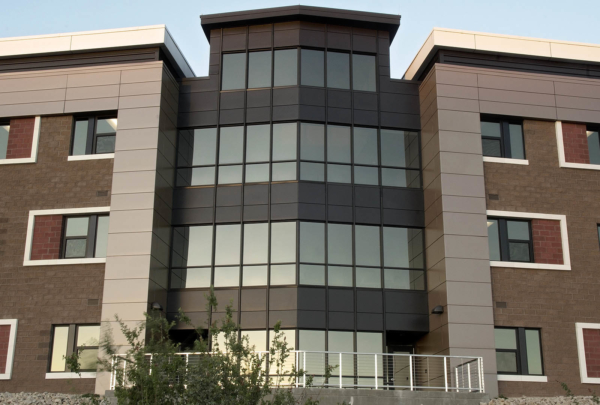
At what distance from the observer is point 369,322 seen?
73.0 ft

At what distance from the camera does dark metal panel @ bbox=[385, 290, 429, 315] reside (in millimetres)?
22594

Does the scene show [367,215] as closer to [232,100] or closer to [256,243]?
[256,243]

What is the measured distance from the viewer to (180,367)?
10.7m

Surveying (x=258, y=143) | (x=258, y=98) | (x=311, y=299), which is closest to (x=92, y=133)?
(x=258, y=143)

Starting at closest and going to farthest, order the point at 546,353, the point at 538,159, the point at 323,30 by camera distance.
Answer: the point at 546,353, the point at 538,159, the point at 323,30

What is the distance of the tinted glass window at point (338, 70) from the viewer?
25.0 meters

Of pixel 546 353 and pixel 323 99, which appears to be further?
pixel 323 99

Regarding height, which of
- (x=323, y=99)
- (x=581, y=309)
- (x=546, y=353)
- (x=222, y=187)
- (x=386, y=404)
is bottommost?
(x=386, y=404)

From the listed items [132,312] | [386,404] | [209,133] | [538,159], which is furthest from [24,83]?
[538,159]

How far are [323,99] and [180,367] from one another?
15.3 metres

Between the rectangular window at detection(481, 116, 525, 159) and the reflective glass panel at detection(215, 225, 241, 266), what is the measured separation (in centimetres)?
884

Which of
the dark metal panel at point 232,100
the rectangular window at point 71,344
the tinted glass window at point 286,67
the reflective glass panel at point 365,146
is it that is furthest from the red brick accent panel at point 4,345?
the reflective glass panel at point 365,146

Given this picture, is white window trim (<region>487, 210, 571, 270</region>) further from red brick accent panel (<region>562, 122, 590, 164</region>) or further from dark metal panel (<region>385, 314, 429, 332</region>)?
dark metal panel (<region>385, 314, 429, 332</region>)

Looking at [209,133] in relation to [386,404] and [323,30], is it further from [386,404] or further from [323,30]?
[386,404]
